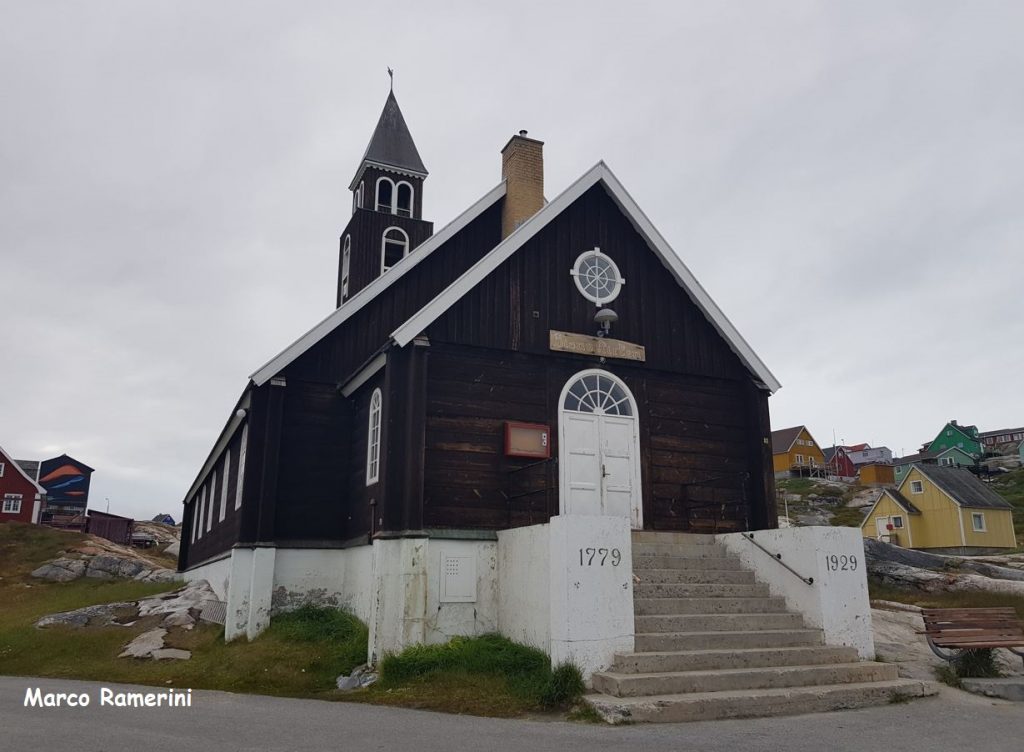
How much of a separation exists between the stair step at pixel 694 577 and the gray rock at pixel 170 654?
7.57 meters

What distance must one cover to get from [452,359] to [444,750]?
698cm

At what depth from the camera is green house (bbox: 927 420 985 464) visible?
74.3m

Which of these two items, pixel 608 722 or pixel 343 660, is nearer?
pixel 608 722

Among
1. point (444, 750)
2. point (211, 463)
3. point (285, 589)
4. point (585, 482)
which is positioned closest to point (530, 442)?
point (585, 482)

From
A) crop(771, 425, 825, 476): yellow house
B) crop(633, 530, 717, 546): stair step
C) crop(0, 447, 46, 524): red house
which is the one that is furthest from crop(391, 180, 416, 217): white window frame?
crop(771, 425, 825, 476): yellow house

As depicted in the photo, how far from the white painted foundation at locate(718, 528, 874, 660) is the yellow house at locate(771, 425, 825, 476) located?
62.2 metres

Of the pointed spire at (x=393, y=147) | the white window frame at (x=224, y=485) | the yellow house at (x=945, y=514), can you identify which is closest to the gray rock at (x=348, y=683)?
the white window frame at (x=224, y=485)

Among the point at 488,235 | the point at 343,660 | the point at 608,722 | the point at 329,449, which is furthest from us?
the point at 488,235

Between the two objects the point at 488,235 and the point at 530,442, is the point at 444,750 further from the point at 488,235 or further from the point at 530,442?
the point at 488,235

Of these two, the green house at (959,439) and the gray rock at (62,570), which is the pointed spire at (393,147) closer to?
the gray rock at (62,570)

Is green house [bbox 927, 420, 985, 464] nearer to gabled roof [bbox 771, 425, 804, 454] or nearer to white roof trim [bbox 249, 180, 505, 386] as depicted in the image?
gabled roof [bbox 771, 425, 804, 454]

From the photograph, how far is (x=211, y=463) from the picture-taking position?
23.7 m

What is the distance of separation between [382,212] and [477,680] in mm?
15573

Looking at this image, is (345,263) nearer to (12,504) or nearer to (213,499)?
(213,499)
